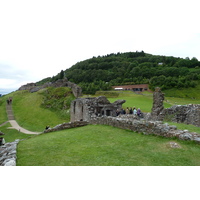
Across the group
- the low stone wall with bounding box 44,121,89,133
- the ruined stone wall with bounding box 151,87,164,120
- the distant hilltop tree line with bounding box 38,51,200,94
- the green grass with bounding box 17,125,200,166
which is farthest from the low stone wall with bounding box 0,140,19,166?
the distant hilltop tree line with bounding box 38,51,200,94

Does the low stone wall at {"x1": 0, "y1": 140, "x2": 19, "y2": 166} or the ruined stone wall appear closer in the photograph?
the low stone wall at {"x1": 0, "y1": 140, "x2": 19, "y2": 166}

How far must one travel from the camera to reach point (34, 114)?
152 ft

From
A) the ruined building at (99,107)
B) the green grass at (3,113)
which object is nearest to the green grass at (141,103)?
the ruined building at (99,107)

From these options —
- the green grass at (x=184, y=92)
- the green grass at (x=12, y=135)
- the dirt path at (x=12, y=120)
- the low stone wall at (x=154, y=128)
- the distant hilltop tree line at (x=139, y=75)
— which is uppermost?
the distant hilltop tree line at (x=139, y=75)

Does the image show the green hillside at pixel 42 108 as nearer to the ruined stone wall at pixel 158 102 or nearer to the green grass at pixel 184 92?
the ruined stone wall at pixel 158 102

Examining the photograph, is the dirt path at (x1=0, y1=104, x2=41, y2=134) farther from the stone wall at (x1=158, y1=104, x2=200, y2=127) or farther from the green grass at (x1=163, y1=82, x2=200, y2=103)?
the green grass at (x1=163, y1=82, x2=200, y2=103)

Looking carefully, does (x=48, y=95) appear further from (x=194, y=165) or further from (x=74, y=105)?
(x=194, y=165)

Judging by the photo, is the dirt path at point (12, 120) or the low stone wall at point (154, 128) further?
the dirt path at point (12, 120)

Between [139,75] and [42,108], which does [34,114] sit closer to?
[42,108]

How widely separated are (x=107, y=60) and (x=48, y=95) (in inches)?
4043

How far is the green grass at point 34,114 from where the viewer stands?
39.6m

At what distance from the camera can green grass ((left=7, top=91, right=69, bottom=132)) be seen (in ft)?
130

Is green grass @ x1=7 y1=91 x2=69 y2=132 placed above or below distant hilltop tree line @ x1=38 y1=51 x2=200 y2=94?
below

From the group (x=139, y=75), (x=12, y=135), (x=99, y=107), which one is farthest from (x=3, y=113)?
(x=139, y=75)
